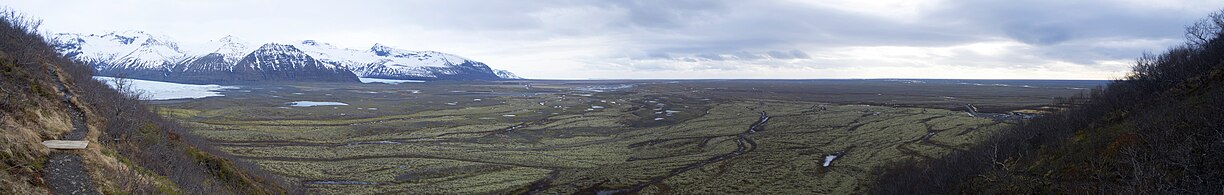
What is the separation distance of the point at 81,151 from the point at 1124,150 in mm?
29812

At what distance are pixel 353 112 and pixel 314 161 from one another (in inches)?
1824

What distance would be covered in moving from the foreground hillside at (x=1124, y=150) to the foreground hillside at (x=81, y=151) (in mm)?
22652

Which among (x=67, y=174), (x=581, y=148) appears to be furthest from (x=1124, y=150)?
(x=581, y=148)

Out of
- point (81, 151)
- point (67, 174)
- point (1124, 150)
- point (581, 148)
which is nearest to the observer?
point (67, 174)

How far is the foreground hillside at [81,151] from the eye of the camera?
12.4m

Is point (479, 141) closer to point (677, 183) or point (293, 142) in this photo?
point (293, 142)

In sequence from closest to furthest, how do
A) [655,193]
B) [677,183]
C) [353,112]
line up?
[655,193]
[677,183]
[353,112]

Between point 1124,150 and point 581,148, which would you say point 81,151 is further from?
point 581,148

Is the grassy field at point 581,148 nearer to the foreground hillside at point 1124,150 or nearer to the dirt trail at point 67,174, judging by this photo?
the foreground hillside at point 1124,150

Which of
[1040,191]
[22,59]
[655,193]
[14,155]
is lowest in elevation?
[655,193]

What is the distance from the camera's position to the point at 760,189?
104 ft

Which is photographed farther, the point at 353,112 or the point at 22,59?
the point at 353,112

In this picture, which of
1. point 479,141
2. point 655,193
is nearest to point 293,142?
point 479,141

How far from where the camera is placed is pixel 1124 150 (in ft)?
63.1
